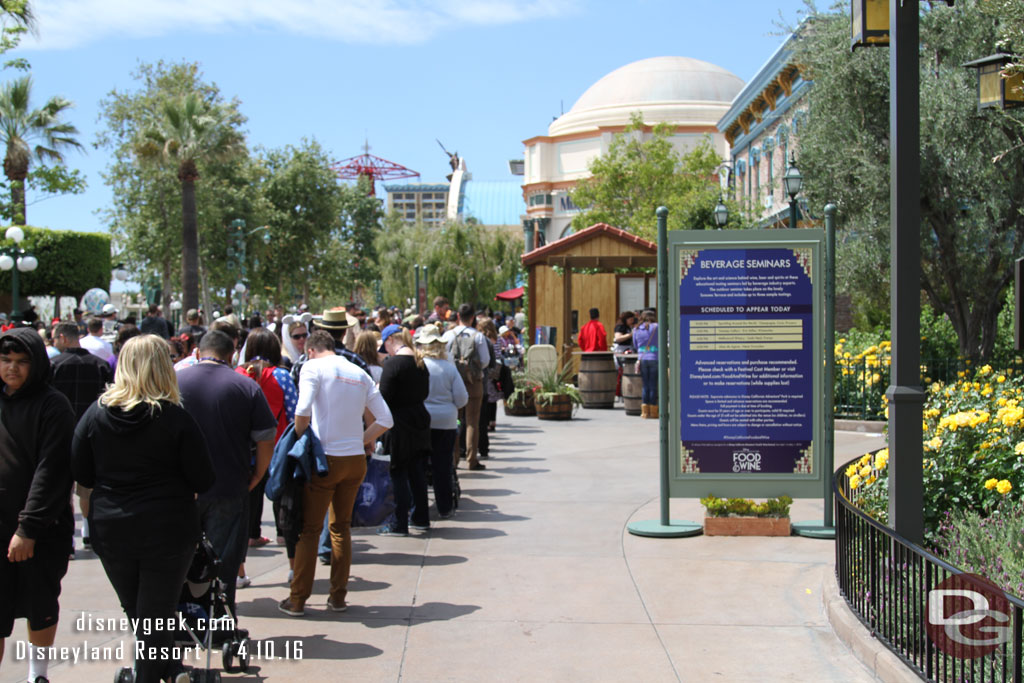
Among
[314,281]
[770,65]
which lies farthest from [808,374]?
[314,281]

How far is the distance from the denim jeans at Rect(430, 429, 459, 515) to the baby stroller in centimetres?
380

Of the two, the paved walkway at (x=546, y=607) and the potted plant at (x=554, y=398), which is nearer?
the paved walkway at (x=546, y=607)

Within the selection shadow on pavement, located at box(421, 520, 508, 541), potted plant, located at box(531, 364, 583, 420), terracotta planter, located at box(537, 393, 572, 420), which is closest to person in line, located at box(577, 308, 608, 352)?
potted plant, located at box(531, 364, 583, 420)

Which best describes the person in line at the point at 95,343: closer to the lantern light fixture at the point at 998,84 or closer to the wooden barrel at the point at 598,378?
the lantern light fixture at the point at 998,84

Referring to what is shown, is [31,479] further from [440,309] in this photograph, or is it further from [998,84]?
[440,309]

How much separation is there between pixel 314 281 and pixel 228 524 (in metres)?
54.0

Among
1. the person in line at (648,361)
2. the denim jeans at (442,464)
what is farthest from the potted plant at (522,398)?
the denim jeans at (442,464)

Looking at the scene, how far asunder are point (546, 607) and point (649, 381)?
1129 cm

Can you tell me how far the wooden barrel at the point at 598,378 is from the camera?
19438 mm

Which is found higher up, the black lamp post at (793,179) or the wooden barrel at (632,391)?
the black lamp post at (793,179)

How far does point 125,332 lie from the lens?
34.9 feet

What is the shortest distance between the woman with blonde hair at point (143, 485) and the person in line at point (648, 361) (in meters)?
13.0

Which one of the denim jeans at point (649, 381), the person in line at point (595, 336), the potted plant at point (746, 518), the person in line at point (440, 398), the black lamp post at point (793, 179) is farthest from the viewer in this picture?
the person in line at point (595, 336)

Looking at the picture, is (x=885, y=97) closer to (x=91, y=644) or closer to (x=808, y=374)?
(x=808, y=374)
